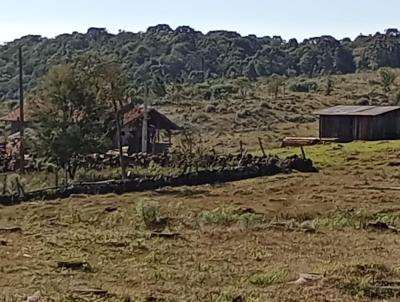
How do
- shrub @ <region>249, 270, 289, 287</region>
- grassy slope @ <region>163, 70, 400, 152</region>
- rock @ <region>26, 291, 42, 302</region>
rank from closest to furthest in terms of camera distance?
rock @ <region>26, 291, 42, 302</region> < shrub @ <region>249, 270, 289, 287</region> < grassy slope @ <region>163, 70, 400, 152</region>

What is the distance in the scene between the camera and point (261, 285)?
43.3 feet

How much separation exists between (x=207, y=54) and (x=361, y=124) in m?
84.3

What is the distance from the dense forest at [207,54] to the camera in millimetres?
119250

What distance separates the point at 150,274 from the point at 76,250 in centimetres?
345

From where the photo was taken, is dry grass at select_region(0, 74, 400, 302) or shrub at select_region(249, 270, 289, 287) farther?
shrub at select_region(249, 270, 289, 287)

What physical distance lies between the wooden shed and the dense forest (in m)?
55.8

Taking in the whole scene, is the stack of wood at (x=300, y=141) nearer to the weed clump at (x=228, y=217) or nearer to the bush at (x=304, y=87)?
the weed clump at (x=228, y=217)

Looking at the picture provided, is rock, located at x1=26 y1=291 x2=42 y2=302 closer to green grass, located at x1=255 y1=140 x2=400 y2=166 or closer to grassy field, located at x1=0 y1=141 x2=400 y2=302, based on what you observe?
grassy field, located at x1=0 y1=141 x2=400 y2=302

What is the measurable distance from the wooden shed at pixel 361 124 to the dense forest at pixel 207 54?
55.8 meters

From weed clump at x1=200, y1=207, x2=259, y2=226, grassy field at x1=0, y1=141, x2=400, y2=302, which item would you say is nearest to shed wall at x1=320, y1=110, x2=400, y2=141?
grassy field at x1=0, y1=141, x2=400, y2=302

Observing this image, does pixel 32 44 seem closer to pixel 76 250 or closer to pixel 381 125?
pixel 381 125

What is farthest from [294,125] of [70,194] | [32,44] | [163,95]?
[32,44]

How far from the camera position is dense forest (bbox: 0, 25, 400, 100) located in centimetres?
11925

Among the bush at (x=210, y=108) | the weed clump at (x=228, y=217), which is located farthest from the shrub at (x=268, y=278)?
the bush at (x=210, y=108)
